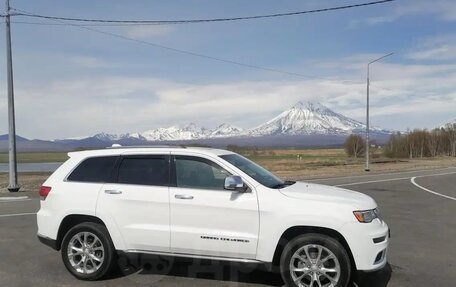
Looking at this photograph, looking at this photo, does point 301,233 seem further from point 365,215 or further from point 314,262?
point 365,215

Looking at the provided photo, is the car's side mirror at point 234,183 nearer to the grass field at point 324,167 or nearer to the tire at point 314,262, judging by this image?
the tire at point 314,262

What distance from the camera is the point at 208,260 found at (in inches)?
239

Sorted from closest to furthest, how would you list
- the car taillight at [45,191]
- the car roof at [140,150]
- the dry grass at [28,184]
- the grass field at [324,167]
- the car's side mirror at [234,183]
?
the car's side mirror at [234,183]
the car roof at [140,150]
the car taillight at [45,191]
the dry grass at [28,184]
the grass field at [324,167]

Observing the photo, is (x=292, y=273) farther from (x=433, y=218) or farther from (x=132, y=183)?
(x=433, y=218)

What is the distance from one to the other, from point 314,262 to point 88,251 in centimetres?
279

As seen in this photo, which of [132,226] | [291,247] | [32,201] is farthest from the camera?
[32,201]

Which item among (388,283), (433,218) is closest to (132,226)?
(388,283)

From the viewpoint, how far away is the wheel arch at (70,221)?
21.5ft

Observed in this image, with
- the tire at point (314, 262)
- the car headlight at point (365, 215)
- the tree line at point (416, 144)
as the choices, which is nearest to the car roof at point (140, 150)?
the tire at point (314, 262)

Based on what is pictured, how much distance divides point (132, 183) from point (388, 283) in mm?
3348

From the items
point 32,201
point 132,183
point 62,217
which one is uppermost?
point 132,183

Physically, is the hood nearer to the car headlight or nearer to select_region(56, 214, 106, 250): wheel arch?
the car headlight

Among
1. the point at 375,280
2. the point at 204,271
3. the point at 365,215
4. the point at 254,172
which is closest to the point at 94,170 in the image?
the point at 204,271

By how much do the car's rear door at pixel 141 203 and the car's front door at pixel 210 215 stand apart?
137mm
